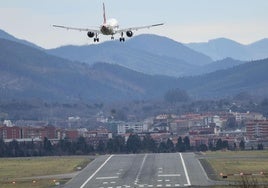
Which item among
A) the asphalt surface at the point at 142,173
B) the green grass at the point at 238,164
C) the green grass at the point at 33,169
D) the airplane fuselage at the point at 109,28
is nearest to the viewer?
the airplane fuselage at the point at 109,28

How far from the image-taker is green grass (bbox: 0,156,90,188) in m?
125

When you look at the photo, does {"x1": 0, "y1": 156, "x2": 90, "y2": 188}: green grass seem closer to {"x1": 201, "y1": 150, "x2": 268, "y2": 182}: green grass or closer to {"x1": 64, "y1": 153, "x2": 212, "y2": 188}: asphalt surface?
{"x1": 64, "y1": 153, "x2": 212, "y2": 188}: asphalt surface

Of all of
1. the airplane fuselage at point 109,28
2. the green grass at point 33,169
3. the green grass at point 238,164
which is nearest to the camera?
the airplane fuselage at point 109,28

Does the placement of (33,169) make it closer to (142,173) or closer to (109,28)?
(142,173)

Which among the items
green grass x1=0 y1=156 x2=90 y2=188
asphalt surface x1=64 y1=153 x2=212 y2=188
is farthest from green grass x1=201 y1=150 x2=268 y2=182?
green grass x1=0 y1=156 x2=90 y2=188

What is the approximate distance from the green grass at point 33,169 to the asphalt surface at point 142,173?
277cm

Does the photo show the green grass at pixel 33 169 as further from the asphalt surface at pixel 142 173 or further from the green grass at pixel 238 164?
the green grass at pixel 238 164

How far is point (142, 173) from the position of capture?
446ft

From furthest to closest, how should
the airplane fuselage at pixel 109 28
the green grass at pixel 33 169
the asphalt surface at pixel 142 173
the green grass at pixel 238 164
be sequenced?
the green grass at pixel 238 164 < the green grass at pixel 33 169 < the asphalt surface at pixel 142 173 < the airplane fuselage at pixel 109 28

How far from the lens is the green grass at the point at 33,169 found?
125 m

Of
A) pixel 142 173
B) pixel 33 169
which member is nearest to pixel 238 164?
pixel 142 173

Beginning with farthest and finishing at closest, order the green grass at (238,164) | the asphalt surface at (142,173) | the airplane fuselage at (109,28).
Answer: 1. the green grass at (238,164)
2. the asphalt surface at (142,173)
3. the airplane fuselage at (109,28)

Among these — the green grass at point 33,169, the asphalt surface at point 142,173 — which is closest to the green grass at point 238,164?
the asphalt surface at point 142,173

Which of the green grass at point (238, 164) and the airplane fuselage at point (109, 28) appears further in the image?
the green grass at point (238, 164)
